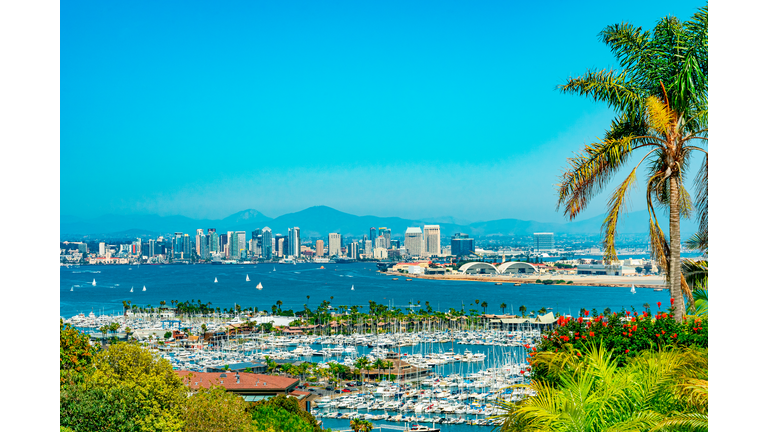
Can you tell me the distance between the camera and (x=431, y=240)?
257ft

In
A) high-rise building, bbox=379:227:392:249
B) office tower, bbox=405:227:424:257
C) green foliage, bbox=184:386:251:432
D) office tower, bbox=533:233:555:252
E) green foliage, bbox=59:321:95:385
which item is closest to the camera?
green foliage, bbox=184:386:251:432

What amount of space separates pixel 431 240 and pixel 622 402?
76.7 metres

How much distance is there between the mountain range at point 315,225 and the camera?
4504 centimetres

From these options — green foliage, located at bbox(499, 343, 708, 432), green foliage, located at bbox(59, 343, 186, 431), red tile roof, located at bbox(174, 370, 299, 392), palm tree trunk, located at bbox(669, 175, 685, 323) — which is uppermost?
palm tree trunk, located at bbox(669, 175, 685, 323)

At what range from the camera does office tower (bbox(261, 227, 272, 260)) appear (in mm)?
85594

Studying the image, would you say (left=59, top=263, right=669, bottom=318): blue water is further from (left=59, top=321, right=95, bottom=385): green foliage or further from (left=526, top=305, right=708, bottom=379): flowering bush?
(left=59, top=321, right=95, bottom=385): green foliage

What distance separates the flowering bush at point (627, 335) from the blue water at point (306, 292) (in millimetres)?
31735

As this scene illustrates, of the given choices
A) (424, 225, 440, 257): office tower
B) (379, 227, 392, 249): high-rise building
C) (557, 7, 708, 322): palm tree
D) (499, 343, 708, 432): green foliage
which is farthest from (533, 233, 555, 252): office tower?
(499, 343, 708, 432): green foliage

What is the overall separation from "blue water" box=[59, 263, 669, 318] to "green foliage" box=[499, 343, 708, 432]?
32.7 metres

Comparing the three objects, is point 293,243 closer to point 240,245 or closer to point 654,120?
point 240,245

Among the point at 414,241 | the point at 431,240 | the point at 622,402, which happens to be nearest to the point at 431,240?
the point at 431,240

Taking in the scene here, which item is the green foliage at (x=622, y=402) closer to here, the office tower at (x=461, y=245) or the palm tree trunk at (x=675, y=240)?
the palm tree trunk at (x=675, y=240)
